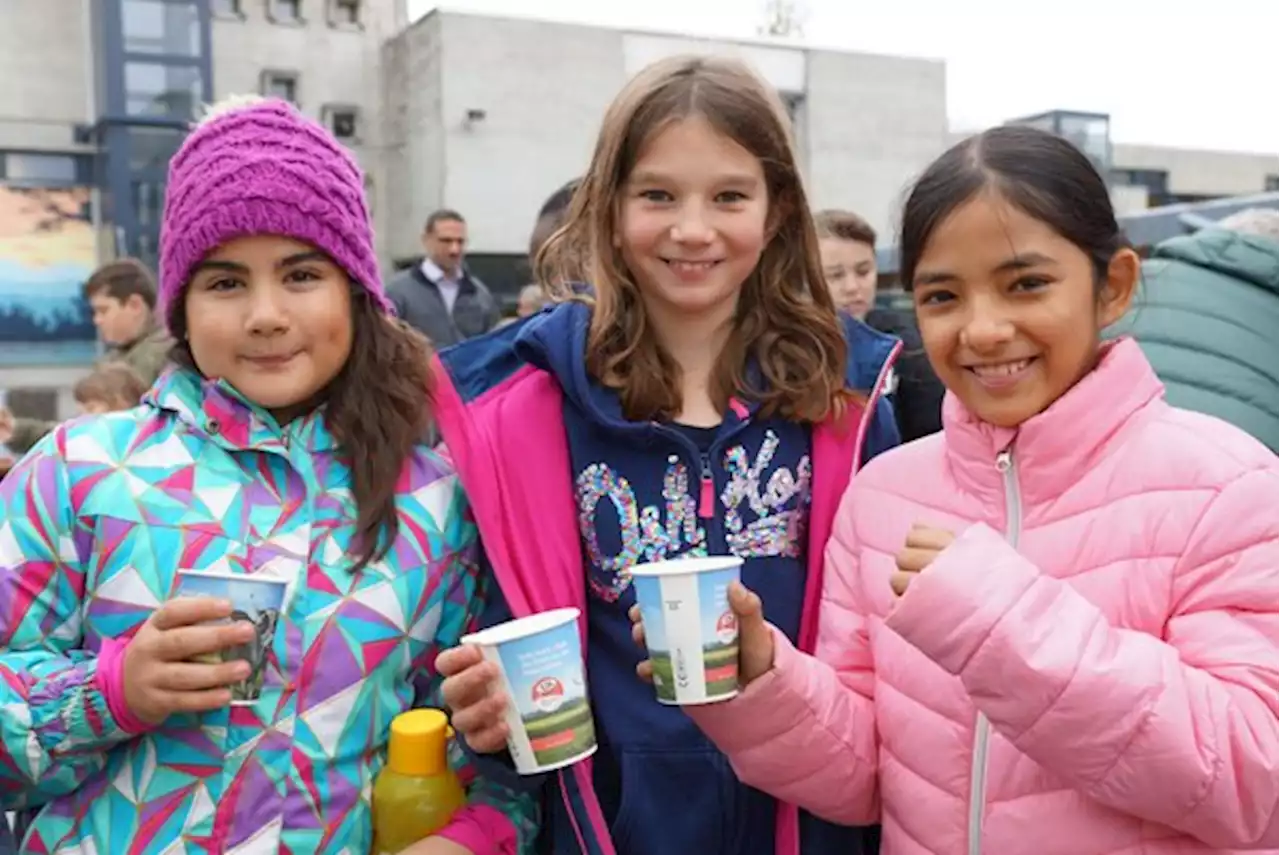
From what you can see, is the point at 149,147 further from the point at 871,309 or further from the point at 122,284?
the point at 871,309

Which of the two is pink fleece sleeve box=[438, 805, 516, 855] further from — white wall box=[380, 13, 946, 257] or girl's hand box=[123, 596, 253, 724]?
white wall box=[380, 13, 946, 257]

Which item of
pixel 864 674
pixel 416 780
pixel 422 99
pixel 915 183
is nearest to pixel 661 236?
pixel 915 183

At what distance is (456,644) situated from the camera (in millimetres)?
2080

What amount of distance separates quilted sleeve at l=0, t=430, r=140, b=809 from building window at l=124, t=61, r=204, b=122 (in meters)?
20.0

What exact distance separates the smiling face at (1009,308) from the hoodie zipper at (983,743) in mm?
107

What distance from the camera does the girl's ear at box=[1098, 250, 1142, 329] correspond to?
1.78 m

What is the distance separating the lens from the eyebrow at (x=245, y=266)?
196cm

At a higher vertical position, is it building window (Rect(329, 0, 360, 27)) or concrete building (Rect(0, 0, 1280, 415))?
building window (Rect(329, 0, 360, 27))

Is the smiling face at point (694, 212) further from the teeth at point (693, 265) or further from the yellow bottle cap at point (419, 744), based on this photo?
the yellow bottle cap at point (419, 744)

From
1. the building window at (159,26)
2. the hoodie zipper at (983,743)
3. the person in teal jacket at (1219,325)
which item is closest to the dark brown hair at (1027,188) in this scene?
the hoodie zipper at (983,743)

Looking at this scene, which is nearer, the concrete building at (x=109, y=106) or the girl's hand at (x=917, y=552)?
the girl's hand at (x=917, y=552)

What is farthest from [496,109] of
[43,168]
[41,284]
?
[41,284]

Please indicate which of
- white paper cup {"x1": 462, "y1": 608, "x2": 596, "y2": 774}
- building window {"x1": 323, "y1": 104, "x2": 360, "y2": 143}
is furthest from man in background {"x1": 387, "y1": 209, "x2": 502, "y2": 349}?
building window {"x1": 323, "y1": 104, "x2": 360, "y2": 143}

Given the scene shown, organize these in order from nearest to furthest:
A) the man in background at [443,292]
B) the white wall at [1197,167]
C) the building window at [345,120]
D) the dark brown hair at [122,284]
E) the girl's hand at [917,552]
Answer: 1. the girl's hand at [917,552]
2. the dark brown hair at [122,284]
3. the man in background at [443,292]
4. the building window at [345,120]
5. the white wall at [1197,167]
